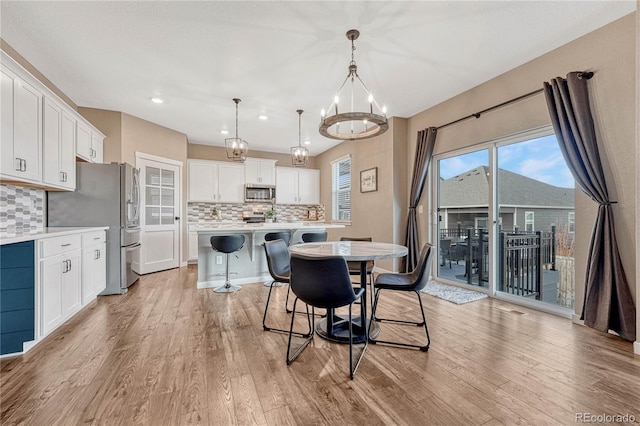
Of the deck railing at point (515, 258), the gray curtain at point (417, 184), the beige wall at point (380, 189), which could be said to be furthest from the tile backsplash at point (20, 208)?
the deck railing at point (515, 258)

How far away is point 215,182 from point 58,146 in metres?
3.45

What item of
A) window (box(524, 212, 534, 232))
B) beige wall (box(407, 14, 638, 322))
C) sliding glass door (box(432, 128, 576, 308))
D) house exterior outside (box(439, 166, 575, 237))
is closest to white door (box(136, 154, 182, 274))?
sliding glass door (box(432, 128, 576, 308))

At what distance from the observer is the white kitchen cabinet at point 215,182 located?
633 cm

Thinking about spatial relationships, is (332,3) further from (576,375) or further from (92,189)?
(92,189)

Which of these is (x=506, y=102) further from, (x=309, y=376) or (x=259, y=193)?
(x=259, y=193)

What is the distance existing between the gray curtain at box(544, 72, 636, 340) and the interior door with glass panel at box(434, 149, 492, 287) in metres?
1.03

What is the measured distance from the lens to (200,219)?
6621 mm

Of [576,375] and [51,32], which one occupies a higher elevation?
[51,32]

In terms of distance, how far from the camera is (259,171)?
698cm

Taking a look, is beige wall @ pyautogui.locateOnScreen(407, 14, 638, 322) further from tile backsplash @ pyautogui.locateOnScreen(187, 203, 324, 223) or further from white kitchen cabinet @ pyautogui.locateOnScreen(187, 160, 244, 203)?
white kitchen cabinet @ pyautogui.locateOnScreen(187, 160, 244, 203)

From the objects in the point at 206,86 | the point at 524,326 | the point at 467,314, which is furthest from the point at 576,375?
the point at 206,86

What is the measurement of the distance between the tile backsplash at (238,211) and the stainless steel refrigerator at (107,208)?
2560mm

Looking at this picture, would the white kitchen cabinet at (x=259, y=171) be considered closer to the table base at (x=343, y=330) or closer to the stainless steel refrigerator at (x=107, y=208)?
the stainless steel refrigerator at (x=107, y=208)

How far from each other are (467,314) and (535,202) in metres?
1.58
